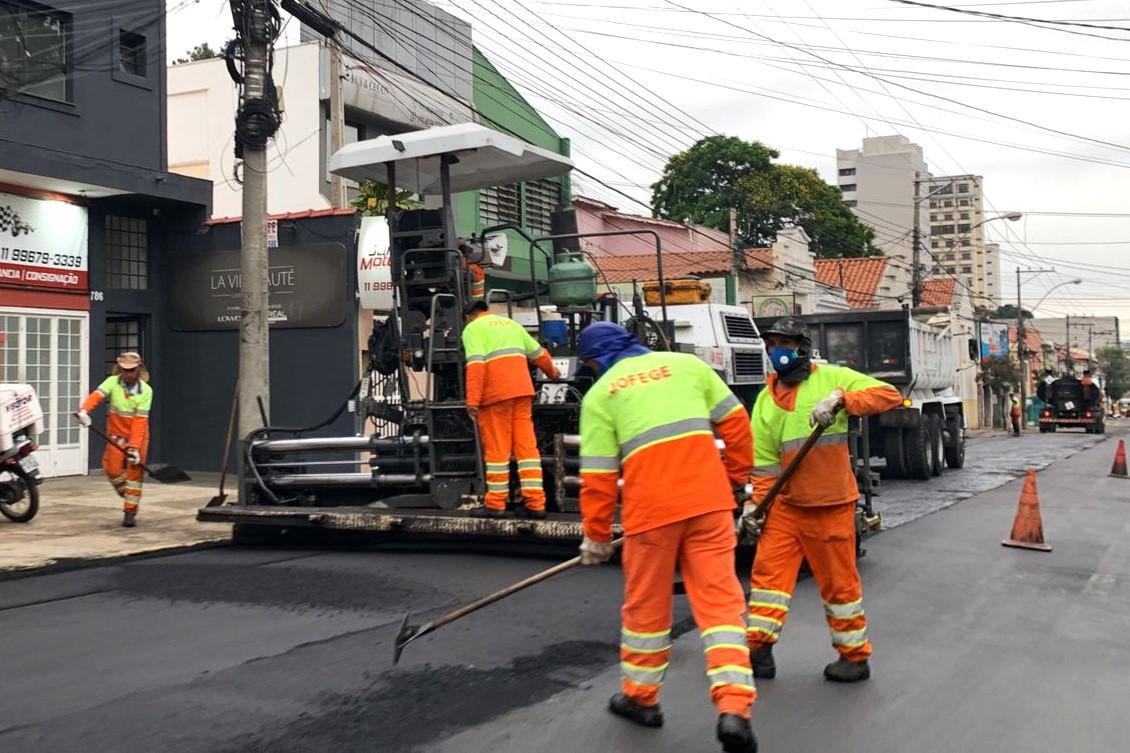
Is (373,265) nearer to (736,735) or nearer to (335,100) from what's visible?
(335,100)

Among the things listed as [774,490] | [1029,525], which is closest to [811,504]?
[774,490]

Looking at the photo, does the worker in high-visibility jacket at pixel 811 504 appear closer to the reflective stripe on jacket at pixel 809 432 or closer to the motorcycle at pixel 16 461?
the reflective stripe on jacket at pixel 809 432

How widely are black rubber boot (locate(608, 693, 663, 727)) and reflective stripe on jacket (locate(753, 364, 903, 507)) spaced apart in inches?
54.1

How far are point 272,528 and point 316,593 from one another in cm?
235

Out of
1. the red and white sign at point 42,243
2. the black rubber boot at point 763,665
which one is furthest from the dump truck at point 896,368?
the black rubber boot at point 763,665

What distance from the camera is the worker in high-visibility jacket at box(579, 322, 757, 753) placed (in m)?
4.36

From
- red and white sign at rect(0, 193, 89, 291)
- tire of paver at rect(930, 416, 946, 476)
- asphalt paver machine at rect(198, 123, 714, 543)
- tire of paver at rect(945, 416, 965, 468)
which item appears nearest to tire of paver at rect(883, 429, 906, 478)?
tire of paver at rect(930, 416, 946, 476)

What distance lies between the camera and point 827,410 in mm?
5152

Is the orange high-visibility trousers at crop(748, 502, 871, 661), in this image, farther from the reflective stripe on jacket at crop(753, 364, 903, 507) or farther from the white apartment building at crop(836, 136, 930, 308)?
the white apartment building at crop(836, 136, 930, 308)

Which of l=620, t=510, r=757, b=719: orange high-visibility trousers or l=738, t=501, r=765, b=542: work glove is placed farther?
l=738, t=501, r=765, b=542: work glove

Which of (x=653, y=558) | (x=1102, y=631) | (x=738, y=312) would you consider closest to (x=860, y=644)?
(x=653, y=558)

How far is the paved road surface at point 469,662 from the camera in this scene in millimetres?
4473

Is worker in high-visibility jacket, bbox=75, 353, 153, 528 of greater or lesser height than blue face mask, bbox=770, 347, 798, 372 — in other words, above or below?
below

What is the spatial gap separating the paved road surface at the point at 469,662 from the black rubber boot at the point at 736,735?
325 mm
